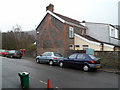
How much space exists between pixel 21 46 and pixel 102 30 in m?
25.8

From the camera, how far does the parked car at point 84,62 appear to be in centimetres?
998

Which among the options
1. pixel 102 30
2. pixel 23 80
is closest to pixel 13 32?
pixel 102 30

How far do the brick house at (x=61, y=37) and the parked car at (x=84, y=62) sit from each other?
616 centimetres

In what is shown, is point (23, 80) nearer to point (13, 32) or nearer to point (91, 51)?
point (91, 51)

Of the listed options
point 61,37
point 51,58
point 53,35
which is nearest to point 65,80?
point 51,58

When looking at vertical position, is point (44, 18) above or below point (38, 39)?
above

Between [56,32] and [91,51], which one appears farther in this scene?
[56,32]

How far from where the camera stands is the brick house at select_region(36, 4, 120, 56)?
18623 mm

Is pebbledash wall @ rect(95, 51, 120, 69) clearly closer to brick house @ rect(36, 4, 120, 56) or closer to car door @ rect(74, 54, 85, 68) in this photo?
car door @ rect(74, 54, 85, 68)

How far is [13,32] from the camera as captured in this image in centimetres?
4447

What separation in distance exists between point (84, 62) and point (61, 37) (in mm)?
9711

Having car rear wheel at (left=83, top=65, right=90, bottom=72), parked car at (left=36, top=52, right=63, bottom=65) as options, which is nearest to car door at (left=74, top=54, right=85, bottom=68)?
car rear wheel at (left=83, top=65, right=90, bottom=72)

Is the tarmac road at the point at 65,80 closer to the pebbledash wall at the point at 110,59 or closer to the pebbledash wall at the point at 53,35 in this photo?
the pebbledash wall at the point at 110,59

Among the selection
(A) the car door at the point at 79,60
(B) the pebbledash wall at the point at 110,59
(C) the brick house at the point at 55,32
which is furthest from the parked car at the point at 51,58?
(B) the pebbledash wall at the point at 110,59
